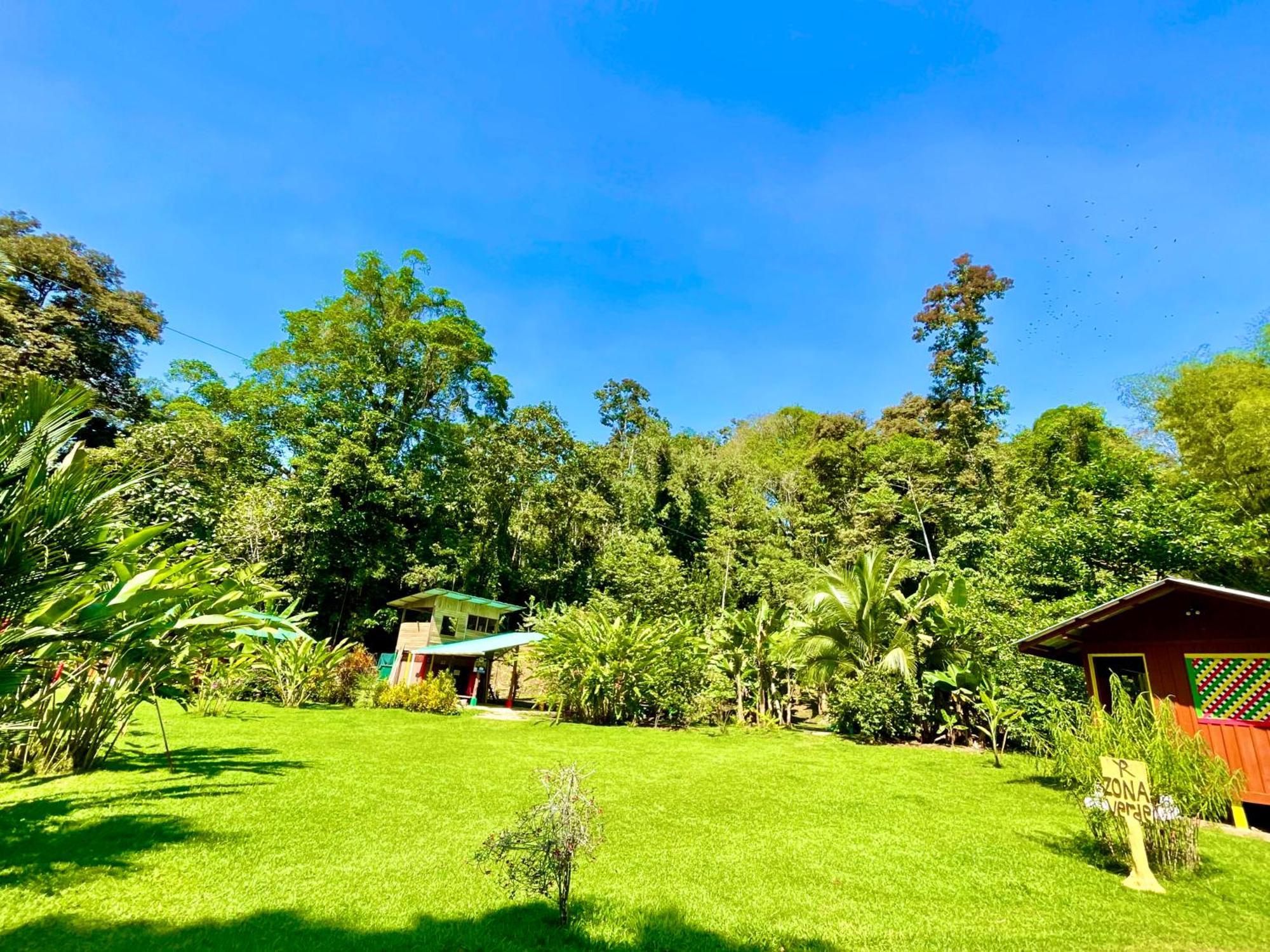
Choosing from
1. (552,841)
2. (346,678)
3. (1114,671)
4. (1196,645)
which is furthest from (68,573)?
(346,678)

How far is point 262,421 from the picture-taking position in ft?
88.8

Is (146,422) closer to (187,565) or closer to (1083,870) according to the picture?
(187,565)

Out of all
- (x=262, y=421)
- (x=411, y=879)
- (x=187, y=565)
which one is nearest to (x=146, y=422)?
(x=262, y=421)

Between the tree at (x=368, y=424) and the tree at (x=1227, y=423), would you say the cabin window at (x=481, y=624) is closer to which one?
the tree at (x=368, y=424)

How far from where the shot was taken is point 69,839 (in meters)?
4.36

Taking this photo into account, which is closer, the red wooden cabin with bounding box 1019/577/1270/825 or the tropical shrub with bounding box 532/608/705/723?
the red wooden cabin with bounding box 1019/577/1270/825

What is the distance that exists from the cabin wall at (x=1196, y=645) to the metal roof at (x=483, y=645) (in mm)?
13923

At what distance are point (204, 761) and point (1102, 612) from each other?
517 inches

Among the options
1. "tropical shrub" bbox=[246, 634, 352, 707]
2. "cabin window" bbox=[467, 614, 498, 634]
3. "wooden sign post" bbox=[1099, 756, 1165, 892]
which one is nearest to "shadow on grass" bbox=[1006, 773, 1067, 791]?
"wooden sign post" bbox=[1099, 756, 1165, 892]

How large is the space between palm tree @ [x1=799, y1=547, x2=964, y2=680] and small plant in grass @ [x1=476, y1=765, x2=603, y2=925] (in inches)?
450

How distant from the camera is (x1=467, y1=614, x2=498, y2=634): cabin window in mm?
22594

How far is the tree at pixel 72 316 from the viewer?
20.4 metres

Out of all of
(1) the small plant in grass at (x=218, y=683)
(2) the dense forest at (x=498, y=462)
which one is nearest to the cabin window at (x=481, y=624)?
(2) the dense forest at (x=498, y=462)

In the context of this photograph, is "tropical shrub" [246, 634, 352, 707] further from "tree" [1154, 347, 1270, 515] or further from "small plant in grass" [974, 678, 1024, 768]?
"tree" [1154, 347, 1270, 515]
